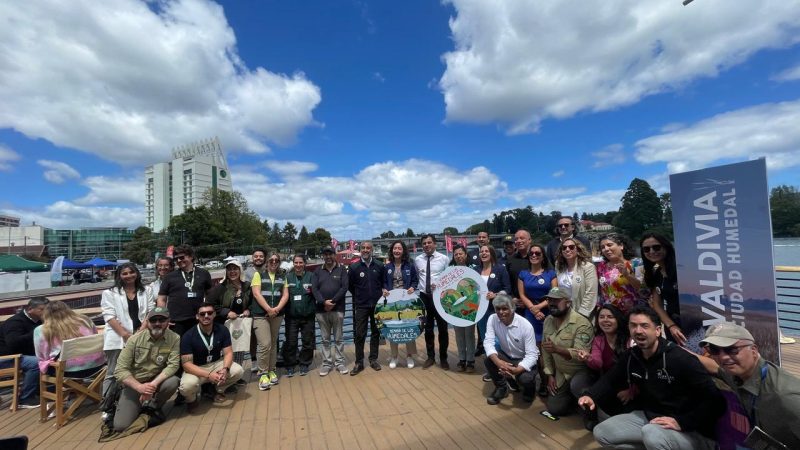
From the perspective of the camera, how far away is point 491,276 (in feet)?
15.0

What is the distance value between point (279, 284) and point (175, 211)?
119 m

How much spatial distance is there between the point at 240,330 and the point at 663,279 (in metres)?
4.63

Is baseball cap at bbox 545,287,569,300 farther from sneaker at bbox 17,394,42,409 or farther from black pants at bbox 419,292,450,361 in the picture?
sneaker at bbox 17,394,42,409

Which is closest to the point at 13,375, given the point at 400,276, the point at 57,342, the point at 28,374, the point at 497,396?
the point at 28,374

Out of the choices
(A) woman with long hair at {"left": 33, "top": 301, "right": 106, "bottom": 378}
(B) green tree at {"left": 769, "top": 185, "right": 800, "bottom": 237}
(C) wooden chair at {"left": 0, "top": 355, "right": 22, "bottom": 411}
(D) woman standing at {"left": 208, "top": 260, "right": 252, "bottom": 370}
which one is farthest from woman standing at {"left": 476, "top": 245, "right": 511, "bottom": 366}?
(B) green tree at {"left": 769, "top": 185, "right": 800, "bottom": 237}

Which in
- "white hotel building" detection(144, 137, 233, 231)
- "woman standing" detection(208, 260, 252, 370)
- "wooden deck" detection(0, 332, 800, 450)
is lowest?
"wooden deck" detection(0, 332, 800, 450)

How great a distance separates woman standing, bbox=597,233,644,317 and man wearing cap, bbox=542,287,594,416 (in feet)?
1.50

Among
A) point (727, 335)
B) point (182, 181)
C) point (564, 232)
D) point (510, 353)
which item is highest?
point (182, 181)

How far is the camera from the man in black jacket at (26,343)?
4246 millimetres

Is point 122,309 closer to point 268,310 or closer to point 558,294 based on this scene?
point 268,310

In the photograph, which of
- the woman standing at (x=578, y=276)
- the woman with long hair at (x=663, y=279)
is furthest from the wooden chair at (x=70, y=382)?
the woman with long hair at (x=663, y=279)

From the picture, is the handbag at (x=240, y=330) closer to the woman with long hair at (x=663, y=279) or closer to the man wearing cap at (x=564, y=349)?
the man wearing cap at (x=564, y=349)

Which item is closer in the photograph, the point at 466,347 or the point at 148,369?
the point at 148,369

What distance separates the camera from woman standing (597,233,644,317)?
3.42m
